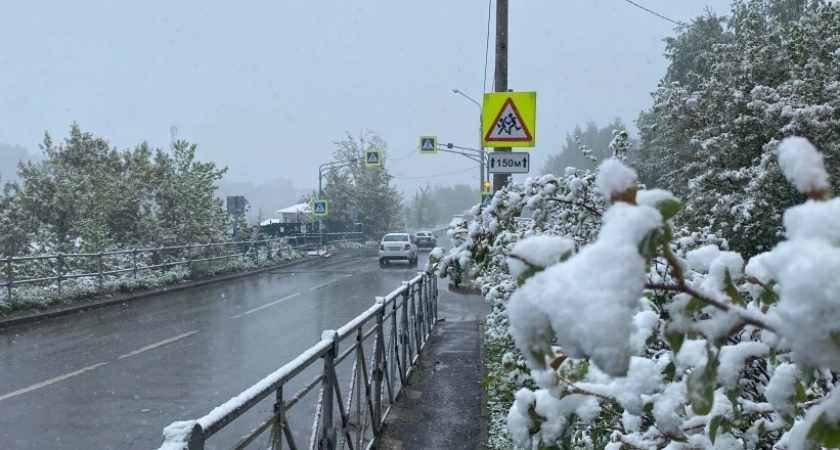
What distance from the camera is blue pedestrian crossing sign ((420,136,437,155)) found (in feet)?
104

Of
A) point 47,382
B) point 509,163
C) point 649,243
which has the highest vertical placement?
point 509,163

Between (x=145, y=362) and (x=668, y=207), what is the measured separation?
966cm

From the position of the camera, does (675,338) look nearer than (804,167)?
No

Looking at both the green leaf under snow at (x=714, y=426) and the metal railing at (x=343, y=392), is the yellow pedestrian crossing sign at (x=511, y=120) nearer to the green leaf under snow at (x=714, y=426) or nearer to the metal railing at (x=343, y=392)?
the metal railing at (x=343, y=392)

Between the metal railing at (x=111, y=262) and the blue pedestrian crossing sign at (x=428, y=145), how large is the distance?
8.45 m

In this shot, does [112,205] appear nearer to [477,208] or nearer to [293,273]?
[293,273]

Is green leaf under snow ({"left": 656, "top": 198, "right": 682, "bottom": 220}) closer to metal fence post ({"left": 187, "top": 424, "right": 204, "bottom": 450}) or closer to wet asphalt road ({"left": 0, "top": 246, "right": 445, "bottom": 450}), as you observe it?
metal fence post ({"left": 187, "top": 424, "right": 204, "bottom": 450})

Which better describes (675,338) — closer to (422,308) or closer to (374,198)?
(422,308)

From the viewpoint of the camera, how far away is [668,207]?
1083 millimetres

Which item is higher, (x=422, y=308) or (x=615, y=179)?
(x=615, y=179)

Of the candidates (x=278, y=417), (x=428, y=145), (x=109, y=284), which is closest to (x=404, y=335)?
(x=278, y=417)

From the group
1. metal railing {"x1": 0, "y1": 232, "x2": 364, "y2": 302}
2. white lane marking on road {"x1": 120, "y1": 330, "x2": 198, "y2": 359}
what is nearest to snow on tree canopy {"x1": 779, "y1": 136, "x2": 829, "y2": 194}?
white lane marking on road {"x1": 120, "y1": 330, "x2": 198, "y2": 359}

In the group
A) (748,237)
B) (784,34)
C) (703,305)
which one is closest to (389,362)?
(703,305)

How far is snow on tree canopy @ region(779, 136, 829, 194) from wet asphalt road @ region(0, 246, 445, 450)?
10.2ft
